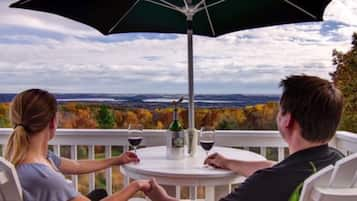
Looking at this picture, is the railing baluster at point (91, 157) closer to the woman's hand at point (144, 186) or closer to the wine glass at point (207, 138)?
the wine glass at point (207, 138)

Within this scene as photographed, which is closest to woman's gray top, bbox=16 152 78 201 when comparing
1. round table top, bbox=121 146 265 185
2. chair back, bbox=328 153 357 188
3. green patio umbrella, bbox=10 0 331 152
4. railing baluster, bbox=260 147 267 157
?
round table top, bbox=121 146 265 185

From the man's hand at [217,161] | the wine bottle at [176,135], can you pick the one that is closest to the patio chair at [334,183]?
the man's hand at [217,161]

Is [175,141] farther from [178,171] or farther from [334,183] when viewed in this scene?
[334,183]

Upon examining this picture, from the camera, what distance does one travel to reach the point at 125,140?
3.33 m

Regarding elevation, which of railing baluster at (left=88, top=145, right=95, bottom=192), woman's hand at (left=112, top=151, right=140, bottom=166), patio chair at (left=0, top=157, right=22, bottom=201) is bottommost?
railing baluster at (left=88, top=145, right=95, bottom=192)

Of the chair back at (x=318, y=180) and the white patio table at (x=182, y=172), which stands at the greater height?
the chair back at (x=318, y=180)

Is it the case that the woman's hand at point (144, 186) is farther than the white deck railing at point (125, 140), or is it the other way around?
the white deck railing at point (125, 140)

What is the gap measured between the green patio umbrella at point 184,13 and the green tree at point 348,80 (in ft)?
2.75

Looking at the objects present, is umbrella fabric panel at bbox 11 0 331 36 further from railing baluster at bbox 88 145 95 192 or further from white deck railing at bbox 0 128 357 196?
railing baluster at bbox 88 145 95 192

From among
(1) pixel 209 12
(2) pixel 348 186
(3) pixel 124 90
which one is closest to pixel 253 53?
(1) pixel 209 12

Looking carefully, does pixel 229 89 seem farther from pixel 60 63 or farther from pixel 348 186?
pixel 348 186

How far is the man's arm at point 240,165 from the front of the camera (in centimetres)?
213

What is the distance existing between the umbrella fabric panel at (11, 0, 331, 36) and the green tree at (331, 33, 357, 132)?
0.83 m

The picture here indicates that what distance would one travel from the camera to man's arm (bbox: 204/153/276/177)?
2.13 meters
